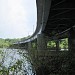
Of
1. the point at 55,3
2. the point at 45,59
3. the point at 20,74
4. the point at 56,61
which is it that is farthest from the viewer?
the point at 55,3

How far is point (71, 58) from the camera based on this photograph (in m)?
14.4

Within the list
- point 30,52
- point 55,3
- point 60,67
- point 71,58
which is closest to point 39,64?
point 30,52

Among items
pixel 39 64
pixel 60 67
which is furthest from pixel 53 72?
pixel 39 64

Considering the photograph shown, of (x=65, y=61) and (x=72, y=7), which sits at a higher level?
(x=72, y=7)

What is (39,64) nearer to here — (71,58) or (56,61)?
(56,61)

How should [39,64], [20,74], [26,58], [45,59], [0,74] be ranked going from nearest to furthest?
1. [0,74]
2. [20,74]
3. [26,58]
4. [39,64]
5. [45,59]

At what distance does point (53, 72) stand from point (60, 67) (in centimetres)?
45

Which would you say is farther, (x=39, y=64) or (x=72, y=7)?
(x=72, y=7)

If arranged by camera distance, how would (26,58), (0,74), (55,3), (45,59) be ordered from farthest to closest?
(55,3), (45,59), (26,58), (0,74)

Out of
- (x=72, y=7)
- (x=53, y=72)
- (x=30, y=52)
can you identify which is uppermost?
(x=72, y=7)

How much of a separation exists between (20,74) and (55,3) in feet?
24.5

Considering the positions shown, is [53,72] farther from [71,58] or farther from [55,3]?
[55,3]

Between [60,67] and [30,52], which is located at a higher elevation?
[30,52]

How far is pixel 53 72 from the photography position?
43.2ft
